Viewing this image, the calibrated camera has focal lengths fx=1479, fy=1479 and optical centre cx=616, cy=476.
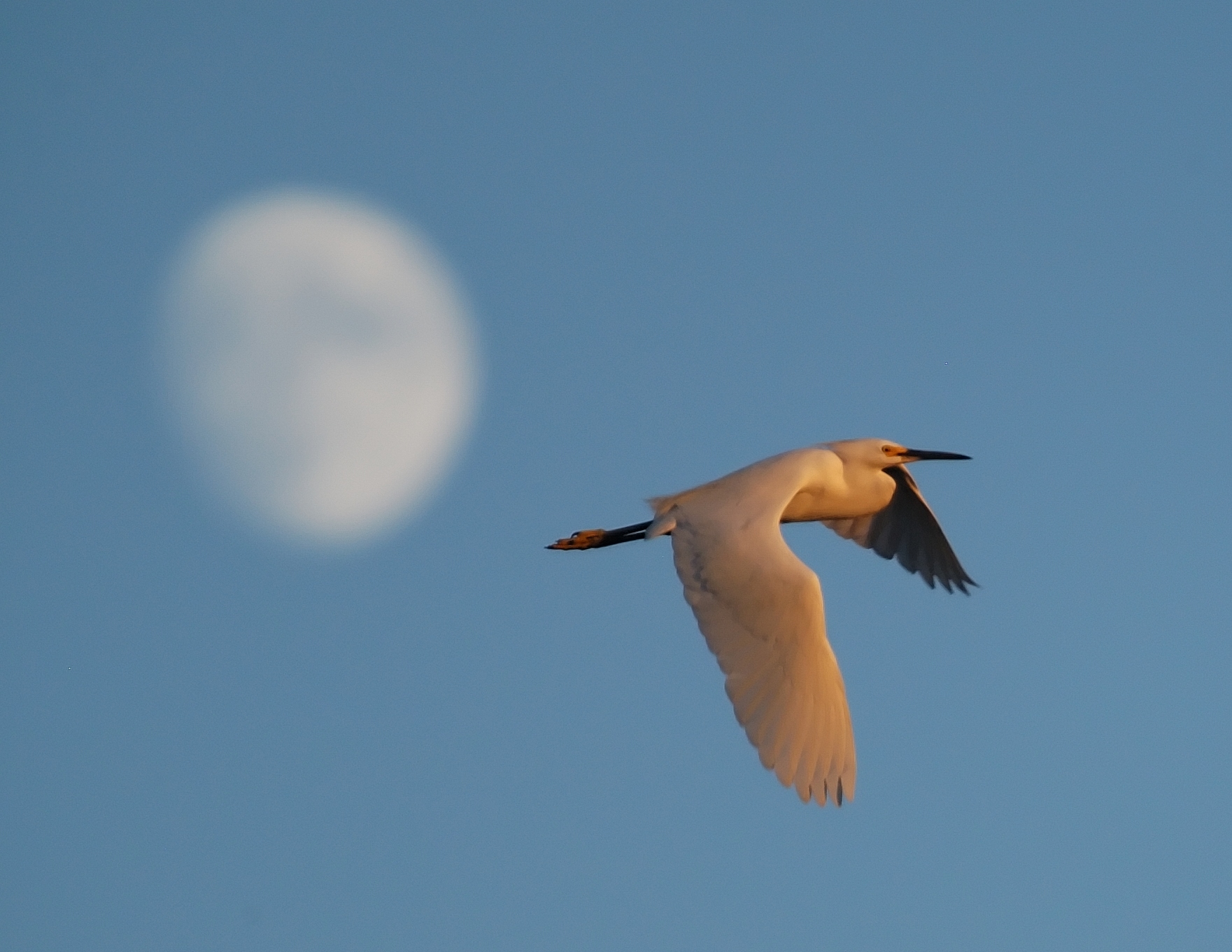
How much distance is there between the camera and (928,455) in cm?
1285

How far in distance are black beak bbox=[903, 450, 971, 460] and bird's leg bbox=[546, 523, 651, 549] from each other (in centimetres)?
241

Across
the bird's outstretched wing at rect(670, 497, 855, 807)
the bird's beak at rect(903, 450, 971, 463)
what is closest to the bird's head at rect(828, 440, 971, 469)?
the bird's beak at rect(903, 450, 971, 463)

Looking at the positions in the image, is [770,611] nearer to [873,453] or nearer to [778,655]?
[778,655]

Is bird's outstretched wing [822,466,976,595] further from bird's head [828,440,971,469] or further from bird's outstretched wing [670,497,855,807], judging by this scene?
bird's outstretched wing [670,497,855,807]

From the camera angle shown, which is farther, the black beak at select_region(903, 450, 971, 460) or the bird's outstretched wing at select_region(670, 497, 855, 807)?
the black beak at select_region(903, 450, 971, 460)

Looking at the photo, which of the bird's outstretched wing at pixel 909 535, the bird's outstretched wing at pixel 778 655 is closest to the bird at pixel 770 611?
the bird's outstretched wing at pixel 778 655

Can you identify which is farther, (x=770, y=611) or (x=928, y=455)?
(x=928, y=455)

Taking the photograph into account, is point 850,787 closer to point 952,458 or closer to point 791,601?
point 791,601

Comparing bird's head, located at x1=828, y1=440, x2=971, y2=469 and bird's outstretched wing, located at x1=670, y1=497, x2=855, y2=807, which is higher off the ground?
bird's head, located at x1=828, y1=440, x2=971, y2=469

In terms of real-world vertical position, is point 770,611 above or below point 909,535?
below

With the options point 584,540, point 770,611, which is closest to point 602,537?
point 584,540

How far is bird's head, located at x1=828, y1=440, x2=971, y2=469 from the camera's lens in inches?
477

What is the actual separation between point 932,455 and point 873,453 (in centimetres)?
91

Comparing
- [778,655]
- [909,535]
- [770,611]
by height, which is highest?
[909,535]
